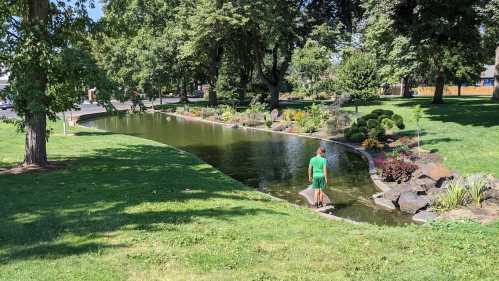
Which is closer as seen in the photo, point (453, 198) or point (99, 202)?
point (99, 202)

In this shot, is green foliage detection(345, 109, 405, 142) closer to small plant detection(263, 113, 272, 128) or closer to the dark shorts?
small plant detection(263, 113, 272, 128)

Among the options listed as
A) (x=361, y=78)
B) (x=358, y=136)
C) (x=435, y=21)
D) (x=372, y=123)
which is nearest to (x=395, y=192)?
(x=372, y=123)

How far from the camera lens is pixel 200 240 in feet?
29.5

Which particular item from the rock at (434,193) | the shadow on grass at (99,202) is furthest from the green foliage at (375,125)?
the shadow on grass at (99,202)

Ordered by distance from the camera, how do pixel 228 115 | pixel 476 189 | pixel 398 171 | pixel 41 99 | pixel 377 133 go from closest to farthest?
1. pixel 476 189
2. pixel 41 99
3. pixel 398 171
4. pixel 377 133
5. pixel 228 115

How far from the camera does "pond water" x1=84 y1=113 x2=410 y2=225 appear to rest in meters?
14.8

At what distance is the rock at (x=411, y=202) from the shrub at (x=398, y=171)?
8.77 ft

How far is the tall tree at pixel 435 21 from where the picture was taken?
2883 cm

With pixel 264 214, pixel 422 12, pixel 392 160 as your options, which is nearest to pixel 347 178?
pixel 392 160

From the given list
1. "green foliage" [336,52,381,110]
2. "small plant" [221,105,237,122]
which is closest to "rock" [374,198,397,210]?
"green foliage" [336,52,381,110]

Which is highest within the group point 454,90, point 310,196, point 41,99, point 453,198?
point 454,90

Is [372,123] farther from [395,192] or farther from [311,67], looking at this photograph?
[311,67]

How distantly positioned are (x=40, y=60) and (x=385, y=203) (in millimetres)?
11258

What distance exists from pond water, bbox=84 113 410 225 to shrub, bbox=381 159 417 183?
68cm
